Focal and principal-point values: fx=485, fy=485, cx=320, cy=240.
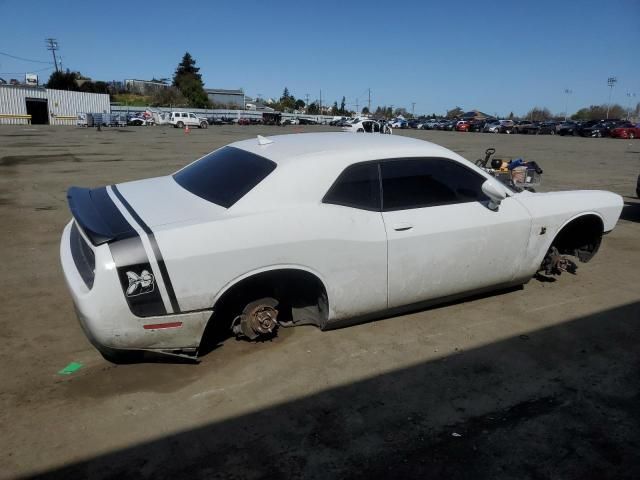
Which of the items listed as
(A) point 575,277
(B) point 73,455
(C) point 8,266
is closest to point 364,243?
(B) point 73,455

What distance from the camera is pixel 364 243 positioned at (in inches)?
135

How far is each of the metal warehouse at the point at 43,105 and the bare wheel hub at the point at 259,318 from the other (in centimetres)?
5663

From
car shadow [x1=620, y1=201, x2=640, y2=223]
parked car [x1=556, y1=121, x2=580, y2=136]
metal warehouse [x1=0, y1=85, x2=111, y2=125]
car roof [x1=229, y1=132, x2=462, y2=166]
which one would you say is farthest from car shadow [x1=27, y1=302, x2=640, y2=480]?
metal warehouse [x1=0, y1=85, x2=111, y2=125]

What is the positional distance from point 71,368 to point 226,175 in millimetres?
1716

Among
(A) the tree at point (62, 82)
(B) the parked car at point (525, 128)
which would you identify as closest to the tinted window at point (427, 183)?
(B) the parked car at point (525, 128)

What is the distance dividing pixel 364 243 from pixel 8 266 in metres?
4.05

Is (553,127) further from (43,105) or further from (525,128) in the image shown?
(43,105)

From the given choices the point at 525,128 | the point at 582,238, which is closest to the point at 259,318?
the point at 582,238

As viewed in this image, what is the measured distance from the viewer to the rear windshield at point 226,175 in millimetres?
3414

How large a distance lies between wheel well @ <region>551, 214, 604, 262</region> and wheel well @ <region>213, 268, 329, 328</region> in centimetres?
264

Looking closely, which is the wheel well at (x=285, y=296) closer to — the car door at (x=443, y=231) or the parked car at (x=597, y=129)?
the car door at (x=443, y=231)

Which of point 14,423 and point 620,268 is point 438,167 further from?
point 14,423

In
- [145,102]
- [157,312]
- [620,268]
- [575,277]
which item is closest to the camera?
[157,312]

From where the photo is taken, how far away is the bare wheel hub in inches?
132
